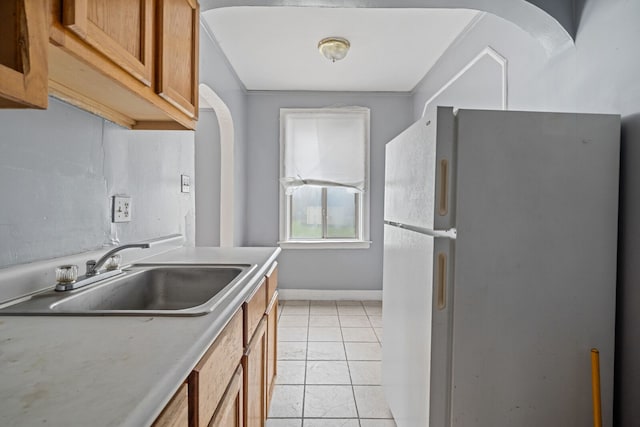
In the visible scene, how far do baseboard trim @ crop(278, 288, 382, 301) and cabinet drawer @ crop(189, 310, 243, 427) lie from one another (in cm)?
296

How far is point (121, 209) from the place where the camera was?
1476 mm

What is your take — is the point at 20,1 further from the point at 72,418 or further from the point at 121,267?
the point at 121,267

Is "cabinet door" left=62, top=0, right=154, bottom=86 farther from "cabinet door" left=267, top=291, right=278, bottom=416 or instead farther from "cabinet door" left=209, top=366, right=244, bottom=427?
"cabinet door" left=267, top=291, right=278, bottom=416

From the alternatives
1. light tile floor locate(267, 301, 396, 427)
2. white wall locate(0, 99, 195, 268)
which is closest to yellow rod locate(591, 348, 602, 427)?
light tile floor locate(267, 301, 396, 427)

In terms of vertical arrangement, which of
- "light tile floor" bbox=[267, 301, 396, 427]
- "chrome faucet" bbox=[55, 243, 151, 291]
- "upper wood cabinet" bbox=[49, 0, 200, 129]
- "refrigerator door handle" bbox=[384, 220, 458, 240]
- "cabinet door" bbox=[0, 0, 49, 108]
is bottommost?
"light tile floor" bbox=[267, 301, 396, 427]

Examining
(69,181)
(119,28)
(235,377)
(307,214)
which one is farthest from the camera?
(307,214)

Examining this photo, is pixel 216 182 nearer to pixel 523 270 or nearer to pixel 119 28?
pixel 119 28

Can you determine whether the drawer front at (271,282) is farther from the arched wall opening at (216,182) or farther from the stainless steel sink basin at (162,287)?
the arched wall opening at (216,182)

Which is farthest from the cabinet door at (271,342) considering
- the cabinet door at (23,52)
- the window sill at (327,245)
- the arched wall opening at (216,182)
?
the window sill at (327,245)

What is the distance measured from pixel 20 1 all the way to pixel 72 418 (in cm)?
69

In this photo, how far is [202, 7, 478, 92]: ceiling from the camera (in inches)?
94.7

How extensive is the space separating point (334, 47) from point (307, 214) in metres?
1.94

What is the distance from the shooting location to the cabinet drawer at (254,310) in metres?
1.19

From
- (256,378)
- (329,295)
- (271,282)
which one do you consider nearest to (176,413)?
(256,378)
